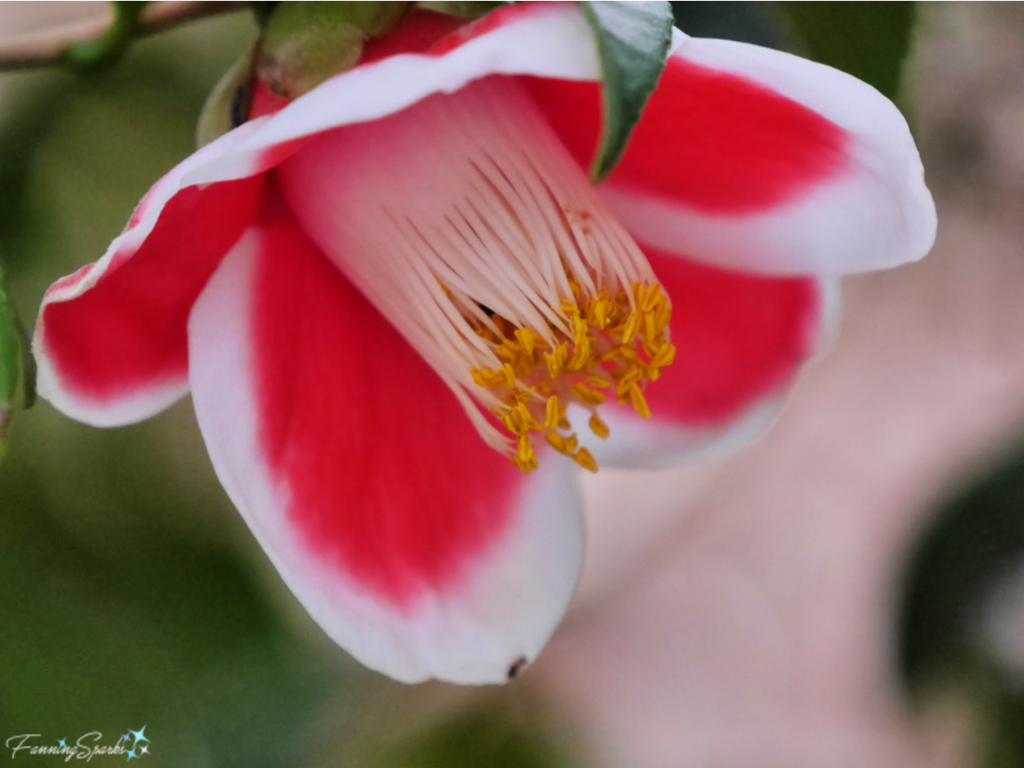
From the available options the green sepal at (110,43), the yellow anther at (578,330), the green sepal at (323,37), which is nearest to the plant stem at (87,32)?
the green sepal at (110,43)

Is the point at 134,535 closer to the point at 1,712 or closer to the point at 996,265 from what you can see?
the point at 1,712

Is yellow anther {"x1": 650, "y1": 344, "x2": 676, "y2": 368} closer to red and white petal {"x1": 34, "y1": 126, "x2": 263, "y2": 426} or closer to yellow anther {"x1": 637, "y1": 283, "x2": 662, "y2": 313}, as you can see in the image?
yellow anther {"x1": 637, "y1": 283, "x2": 662, "y2": 313}

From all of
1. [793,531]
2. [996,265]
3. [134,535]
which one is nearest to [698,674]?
[793,531]

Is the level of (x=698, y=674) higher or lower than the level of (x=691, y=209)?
lower

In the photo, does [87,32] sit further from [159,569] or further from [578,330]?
[159,569]

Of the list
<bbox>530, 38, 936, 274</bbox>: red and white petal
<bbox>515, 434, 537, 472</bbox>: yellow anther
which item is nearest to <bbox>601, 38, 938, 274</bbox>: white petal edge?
<bbox>530, 38, 936, 274</bbox>: red and white petal

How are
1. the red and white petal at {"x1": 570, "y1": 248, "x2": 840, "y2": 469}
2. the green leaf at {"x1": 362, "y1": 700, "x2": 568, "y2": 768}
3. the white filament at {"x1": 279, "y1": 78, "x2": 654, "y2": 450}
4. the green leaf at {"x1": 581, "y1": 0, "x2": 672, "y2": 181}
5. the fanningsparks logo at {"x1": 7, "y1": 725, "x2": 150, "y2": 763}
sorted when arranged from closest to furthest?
the green leaf at {"x1": 581, "y1": 0, "x2": 672, "y2": 181}, the white filament at {"x1": 279, "y1": 78, "x2": 654, "y2": 450}, the red and white petal at {"x1": 570, "y1": 248, "x2": 840, "y2": 469}, the fanningsparks logo at {"x1": 7, "y1": 725, "x2": 150, "y2": 763}, the green leaf at {"x1": 362, "y1": 700, "x2": 568, "y2": 768}
